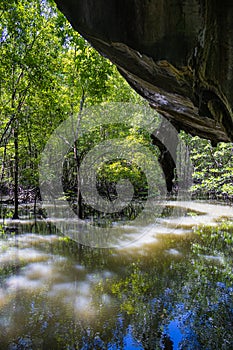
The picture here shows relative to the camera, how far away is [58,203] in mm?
23000

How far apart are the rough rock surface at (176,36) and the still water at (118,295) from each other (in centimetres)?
333

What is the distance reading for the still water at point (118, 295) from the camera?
14.8ft

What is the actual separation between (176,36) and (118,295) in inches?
197

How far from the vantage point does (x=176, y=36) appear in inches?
136

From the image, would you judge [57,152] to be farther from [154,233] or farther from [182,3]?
[182,3]

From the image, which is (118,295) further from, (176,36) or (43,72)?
(43,72)

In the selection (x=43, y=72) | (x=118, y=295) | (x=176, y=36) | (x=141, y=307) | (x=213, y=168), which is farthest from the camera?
(x=213, y=168)

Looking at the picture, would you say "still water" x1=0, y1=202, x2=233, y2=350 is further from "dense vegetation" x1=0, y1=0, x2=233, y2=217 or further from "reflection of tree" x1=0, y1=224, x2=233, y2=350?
"dense vegetation" x1=0, y1=0, x2=233, y2=217

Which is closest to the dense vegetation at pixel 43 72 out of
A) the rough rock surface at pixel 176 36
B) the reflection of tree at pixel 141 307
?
the rough rock surface at pixel 176 36

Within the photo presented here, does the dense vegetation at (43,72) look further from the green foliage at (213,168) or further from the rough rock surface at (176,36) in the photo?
the rough rock surface at (176,36)

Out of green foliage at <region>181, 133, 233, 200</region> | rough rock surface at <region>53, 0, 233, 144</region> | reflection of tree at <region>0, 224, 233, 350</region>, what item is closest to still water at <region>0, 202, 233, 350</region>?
reflection of tree at <region>0, 224, 233, 350</region>

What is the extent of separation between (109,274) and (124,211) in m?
12.0

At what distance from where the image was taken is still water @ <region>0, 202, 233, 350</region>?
14.8 feet

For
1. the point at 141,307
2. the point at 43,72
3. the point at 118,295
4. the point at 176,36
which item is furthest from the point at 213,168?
the point at 176,36
